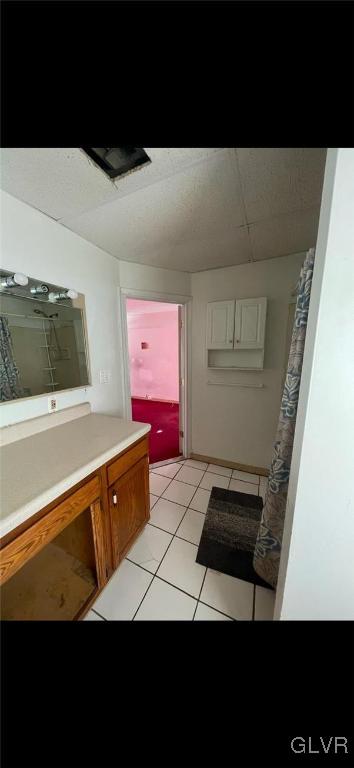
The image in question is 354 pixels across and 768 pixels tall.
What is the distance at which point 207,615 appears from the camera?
98 centimetres

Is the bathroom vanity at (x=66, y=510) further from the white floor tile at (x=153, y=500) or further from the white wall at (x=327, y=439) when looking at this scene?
the white wall at (x=327, y=439)

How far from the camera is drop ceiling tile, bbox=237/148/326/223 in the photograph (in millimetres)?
799

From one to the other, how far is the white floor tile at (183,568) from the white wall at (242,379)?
1.07 m

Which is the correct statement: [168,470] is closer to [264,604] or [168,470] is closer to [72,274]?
[264,604]

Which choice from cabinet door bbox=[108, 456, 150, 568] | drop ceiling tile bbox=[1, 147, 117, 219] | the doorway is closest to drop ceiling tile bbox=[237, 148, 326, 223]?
drop ceiling tile bbox=[1, 147, 117, 219]

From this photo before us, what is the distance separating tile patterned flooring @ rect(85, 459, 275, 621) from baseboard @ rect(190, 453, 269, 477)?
2.03 ft

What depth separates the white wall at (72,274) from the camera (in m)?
1.04

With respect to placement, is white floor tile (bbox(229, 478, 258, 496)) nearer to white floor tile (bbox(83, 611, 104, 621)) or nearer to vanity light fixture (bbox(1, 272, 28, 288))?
white floor tile (bbox(83, 611, 104, 621))

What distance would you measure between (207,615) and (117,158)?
6.92ft

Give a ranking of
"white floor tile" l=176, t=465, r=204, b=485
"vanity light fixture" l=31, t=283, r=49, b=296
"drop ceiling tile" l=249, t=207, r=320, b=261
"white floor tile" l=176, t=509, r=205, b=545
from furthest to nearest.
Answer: "white floor tile" l=176, t=465, r=204, b=485
"white floor tile" l=176, t=509, r=205, b=545
"drop ceiling tile" l=249, t=207, r=320, b=261
"vanity light fixture" l=31, t=283, r=49, b=296

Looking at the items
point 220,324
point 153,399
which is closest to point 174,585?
point 220,324

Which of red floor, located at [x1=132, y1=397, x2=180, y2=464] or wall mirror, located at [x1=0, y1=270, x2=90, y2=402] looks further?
red floor, located at [x1=132, y1=397, x2=180, y2=464]
